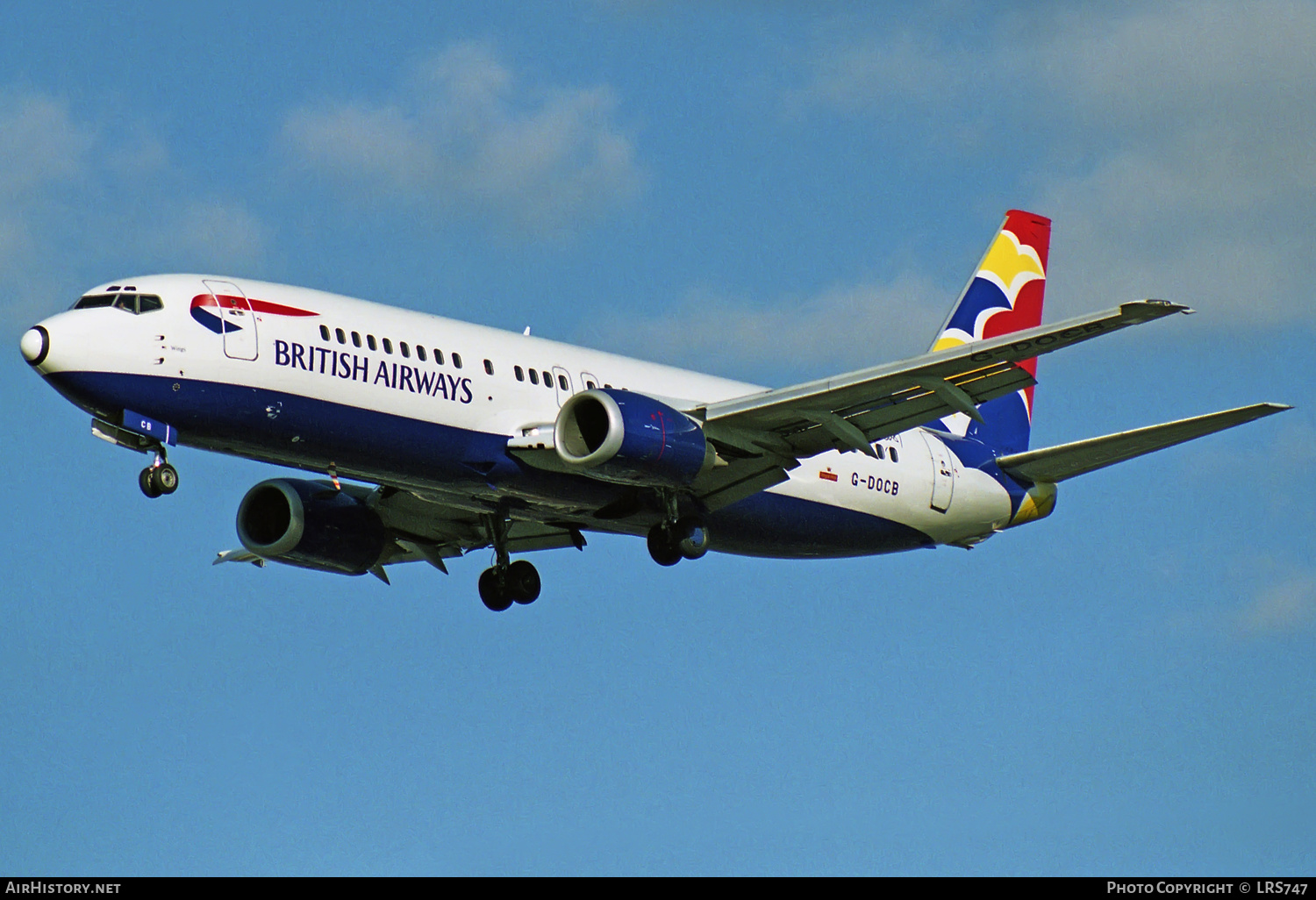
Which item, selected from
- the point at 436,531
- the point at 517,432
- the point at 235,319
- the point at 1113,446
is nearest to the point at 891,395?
the point at 1113,446

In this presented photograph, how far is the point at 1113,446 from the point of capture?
1645 inches

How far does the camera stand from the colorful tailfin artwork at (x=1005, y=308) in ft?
158

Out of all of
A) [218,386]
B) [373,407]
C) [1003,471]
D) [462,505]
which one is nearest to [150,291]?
[218,386]

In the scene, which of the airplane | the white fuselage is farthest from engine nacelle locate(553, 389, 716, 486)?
the white fuselage

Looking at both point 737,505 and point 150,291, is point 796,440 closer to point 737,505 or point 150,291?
point 737,505

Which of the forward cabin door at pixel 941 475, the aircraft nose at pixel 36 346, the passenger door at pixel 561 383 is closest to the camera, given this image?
the aircraft nose at pixel 36 346

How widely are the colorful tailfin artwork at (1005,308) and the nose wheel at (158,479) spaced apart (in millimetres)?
19495

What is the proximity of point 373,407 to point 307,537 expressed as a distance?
738 cm

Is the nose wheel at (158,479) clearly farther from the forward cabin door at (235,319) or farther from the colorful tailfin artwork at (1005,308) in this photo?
the colorful tailfin artwork at (1005,308)

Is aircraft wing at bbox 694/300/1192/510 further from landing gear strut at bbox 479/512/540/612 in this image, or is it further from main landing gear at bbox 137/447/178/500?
main landing gear at bbox 137/447/178/500

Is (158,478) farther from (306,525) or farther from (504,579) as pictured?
(504,579)

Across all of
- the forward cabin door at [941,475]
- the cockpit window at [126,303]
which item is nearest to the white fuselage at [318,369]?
the cockpit window at [126,303]

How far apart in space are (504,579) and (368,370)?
8341 millimetres
